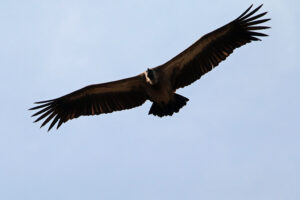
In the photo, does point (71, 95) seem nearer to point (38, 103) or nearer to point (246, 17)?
point (38, 103)

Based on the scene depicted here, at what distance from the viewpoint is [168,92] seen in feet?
64.6

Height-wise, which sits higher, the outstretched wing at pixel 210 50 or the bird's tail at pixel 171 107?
the outstretched wing at pixel 210 50

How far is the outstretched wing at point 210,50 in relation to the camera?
19.5 metres

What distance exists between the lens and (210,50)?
19.8m

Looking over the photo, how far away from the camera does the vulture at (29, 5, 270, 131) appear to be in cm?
1956

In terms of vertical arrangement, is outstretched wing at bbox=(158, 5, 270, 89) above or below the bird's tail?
above

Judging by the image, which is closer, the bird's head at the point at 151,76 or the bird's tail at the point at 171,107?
the bird's head at the point at 151,76

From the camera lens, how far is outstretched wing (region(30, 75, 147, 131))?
20156 mm

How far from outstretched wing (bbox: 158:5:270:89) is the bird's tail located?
33 cm

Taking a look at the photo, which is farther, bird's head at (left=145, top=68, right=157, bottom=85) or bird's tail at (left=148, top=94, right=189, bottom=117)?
bird's tail at (left=148, top=94, right=189, bottom=117)

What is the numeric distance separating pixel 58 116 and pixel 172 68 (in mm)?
3192

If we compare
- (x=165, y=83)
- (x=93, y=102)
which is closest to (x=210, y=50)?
(x=165, y=83)

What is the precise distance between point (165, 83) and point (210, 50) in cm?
137

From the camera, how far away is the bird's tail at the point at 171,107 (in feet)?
64.9
